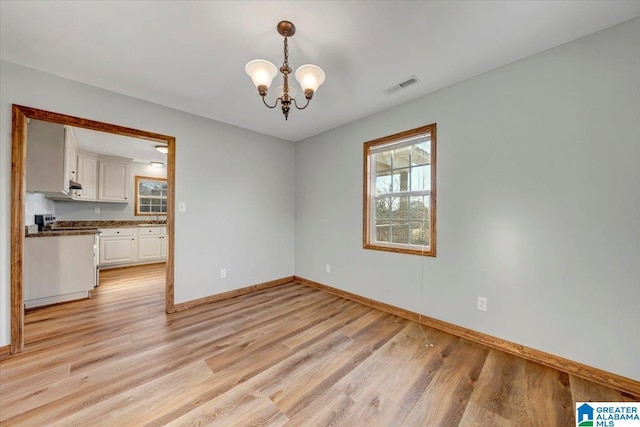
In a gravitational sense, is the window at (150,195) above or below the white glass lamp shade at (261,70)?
below

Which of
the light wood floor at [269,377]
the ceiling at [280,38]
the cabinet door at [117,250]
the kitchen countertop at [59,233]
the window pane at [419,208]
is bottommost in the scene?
the light wood floor at [269,377]

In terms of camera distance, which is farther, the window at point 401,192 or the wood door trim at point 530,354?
the window at point 401,192

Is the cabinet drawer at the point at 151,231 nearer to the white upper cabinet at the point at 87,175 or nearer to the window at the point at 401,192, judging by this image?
the white upper cabinet at the point at 87,175

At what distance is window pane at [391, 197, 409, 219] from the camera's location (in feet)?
9.68

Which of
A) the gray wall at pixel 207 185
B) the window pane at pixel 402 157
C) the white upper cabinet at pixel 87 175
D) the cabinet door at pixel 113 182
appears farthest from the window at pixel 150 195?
the window pane at pixel 402 157

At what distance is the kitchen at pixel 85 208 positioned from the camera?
310 cm

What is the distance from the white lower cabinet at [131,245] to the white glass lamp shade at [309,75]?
5.18 metres

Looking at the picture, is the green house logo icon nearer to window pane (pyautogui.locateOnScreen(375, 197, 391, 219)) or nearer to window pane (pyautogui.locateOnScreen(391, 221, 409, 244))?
window pane (pyautogui.locateOnScreen(391, 221, 409, 244))

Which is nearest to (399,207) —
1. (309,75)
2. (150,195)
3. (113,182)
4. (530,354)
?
(530,354)

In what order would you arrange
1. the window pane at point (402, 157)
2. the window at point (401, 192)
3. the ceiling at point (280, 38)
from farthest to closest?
the window pane at point (402, 157), the window at point (401, 192), the ceiling at point (280, 38)

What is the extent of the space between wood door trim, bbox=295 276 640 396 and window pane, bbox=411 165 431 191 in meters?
1.43

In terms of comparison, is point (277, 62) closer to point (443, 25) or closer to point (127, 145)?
point (443, 25)

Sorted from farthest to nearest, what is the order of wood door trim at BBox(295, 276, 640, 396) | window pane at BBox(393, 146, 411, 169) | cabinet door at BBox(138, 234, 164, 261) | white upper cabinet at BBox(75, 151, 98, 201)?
cabinet door at BBox(138, 234, 164, 261), white upper cabinet at BBox(75, 151, 98, 201), window pane at BBox(393, 146, 411, 169), wood door trim at BBox(295, 276, 640, 396)

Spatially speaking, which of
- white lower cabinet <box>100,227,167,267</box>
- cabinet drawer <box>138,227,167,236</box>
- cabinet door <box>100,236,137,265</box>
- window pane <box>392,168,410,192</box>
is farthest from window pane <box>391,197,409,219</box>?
cabinet door <box>100,236,137,265</box>
